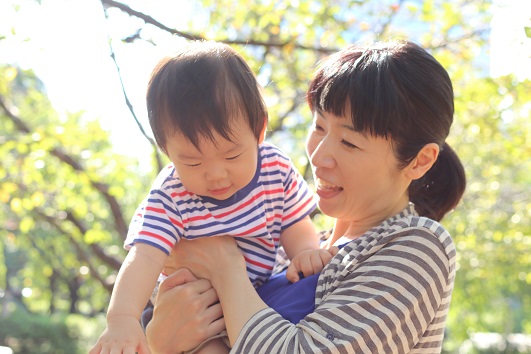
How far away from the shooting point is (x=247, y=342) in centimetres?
159

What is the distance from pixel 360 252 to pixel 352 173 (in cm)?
21

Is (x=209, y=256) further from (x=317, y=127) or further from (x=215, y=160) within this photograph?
Answer: (x=317, y=127)

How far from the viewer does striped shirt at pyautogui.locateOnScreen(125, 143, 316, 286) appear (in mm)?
1832

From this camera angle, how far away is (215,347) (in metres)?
1.77

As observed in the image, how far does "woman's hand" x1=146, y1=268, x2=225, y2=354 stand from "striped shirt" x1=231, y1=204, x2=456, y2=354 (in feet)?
0.60

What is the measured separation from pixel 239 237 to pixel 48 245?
11.8 meters

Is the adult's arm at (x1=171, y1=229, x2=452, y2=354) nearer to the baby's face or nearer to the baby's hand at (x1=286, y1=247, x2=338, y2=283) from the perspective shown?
the baby's hand at (x1=286, y1=247, x2=338, y2=283)

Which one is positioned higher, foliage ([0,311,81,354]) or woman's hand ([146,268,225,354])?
woman's hand ([146,268,225,354])

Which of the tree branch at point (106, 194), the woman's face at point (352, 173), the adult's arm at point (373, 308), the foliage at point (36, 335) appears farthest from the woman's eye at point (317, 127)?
the foliage at point (36, 335)

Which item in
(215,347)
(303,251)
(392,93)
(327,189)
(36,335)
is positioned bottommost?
(36,335)

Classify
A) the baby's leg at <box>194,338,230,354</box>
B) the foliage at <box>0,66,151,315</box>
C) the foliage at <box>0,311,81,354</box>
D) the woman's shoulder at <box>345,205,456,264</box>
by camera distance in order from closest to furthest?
the woman's shoulder at <box>345,205,456,264</box> → the baby's leg at <box>194,338,230,354</box> → the foliage at <box>0,66,151,315</box> → the foliage at <box>0,311,81,354</box>

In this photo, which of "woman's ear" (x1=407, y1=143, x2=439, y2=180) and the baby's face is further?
"woman's ear" (x1=407, y1=143, x2=439, y2=180)

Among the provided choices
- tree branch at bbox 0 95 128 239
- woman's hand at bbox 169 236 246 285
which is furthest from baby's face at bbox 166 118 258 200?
tree branch at bbox 0 95 128 239

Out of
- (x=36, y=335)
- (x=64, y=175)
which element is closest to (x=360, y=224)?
(x=64, y=175)
